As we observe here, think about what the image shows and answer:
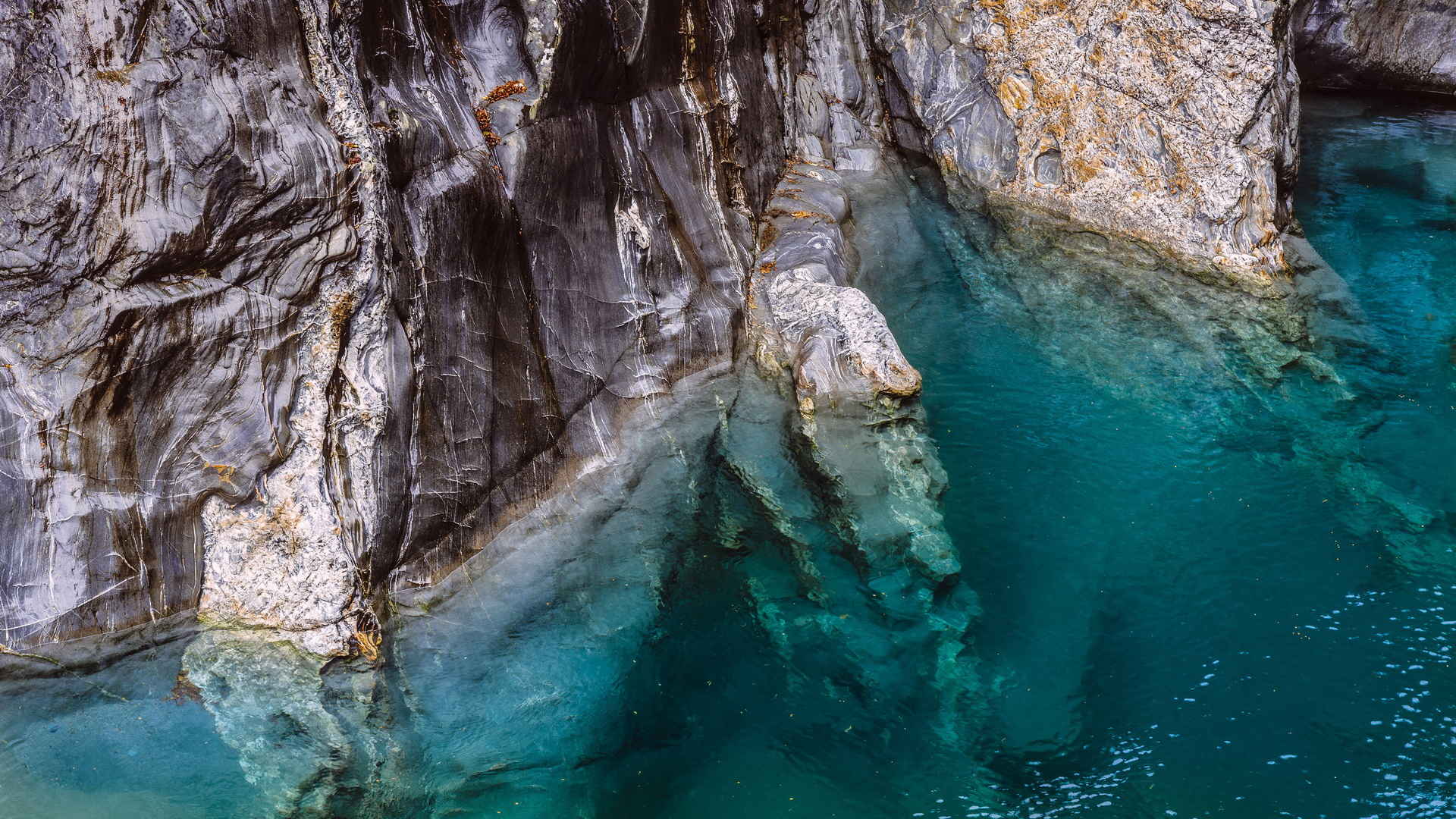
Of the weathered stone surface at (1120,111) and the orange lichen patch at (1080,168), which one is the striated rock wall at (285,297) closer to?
the weathered stone surface at (1120,111)

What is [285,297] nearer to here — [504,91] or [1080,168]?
[504,91]

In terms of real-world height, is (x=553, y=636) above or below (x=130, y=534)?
below

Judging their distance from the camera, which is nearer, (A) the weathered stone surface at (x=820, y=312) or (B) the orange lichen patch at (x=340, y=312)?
(B) the orange lichen patch at (x=340, y=312)

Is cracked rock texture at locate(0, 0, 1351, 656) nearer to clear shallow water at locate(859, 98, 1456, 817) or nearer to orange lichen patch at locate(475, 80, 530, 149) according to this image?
orange lichen patch at locate(475, 80, 530, 149)

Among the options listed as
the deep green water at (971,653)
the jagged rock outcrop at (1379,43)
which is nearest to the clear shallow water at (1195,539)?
the deep green water at (971,653)

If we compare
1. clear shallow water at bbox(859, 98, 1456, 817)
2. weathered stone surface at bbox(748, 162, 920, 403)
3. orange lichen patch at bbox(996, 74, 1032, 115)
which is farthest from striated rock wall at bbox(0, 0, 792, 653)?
orange lichen patch at bbox(996, 74, 1032, 115)

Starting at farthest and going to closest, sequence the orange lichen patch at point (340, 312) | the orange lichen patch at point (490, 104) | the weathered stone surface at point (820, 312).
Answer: the weathered stone surface at point (820, 312) < the orange lichen patch at point (490, 104) < the orange lichen patch at point (340, 312)

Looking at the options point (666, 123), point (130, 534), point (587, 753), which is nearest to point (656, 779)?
point (587, 753)

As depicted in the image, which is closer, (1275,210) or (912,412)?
(912,412)

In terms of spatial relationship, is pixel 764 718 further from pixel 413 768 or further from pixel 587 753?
pixel 413 768
